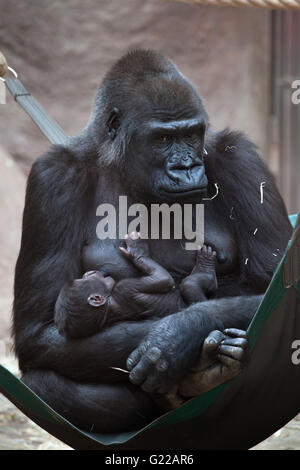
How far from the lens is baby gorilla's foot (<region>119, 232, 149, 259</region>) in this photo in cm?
291

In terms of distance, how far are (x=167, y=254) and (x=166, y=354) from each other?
545mm

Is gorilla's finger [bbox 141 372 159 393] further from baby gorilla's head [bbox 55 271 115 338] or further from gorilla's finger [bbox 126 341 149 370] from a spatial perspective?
baby gorilla's head [bbox 55 271 115 338]

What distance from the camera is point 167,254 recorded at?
9.89 ft

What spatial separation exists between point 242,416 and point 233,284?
0.59m

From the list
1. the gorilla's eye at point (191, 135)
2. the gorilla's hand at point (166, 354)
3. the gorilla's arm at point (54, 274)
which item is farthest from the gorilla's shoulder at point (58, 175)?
the gorilla's hand at point (166, 354)

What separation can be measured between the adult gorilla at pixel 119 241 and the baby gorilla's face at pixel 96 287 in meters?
0.11

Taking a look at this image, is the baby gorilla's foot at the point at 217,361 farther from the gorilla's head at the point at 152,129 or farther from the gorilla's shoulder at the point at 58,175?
the gorilla's shoulder at the point at 58,175

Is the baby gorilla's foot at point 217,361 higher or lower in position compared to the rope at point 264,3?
lower

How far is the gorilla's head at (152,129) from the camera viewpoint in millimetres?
2793

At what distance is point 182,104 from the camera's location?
9.46 ft

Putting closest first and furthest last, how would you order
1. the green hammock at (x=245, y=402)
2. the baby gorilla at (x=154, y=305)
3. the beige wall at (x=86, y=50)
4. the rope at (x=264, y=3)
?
the green hammock at (x=245, y=402) < the baby gorilla at (x=154, y=305) < the rope at (x=264, y=3) < the beige wall at (x=86, y=50)

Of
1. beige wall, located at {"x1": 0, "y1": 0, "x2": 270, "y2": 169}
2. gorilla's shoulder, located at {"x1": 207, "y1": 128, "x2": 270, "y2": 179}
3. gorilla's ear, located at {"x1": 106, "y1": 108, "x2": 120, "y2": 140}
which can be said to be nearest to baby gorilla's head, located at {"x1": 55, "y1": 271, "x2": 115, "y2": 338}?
gorilla's ear, located at {"x1": 106, "y1": 108, "x2": 120, "y2": 140}

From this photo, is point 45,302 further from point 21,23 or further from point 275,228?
point 21,23

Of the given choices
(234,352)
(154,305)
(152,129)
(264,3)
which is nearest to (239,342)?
(234,352)
